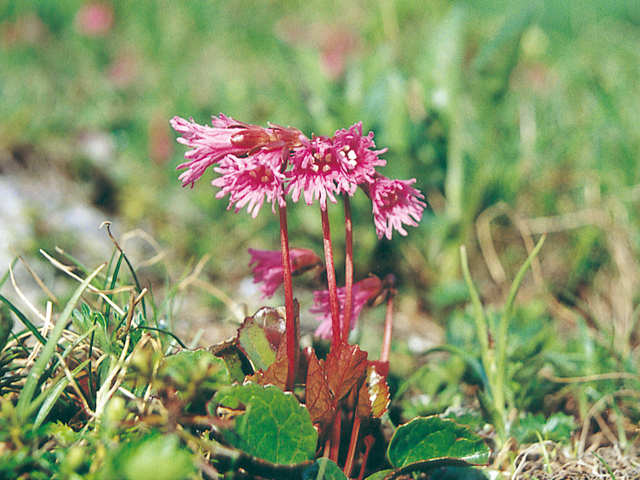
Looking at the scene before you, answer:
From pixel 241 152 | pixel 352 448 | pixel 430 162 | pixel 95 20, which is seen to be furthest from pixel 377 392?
pixel 95 20

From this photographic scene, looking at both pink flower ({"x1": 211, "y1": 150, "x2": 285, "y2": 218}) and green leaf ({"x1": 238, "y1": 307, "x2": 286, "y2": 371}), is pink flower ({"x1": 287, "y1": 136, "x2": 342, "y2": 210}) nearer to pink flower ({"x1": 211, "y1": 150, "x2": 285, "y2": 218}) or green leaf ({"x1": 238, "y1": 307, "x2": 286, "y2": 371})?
pink flower ({"x1": 211, "y1": 150, "x2": 285, "y2": 218})

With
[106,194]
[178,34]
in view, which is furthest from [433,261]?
[178,34]

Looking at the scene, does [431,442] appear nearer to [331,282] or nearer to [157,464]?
[331,282]

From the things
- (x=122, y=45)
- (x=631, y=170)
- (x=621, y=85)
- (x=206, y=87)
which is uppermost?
(x=122, y=45)

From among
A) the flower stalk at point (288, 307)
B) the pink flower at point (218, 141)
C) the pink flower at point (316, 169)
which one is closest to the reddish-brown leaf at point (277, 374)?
the flower stalk at point (288, 307)

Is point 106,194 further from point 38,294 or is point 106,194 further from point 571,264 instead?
point 571,264
